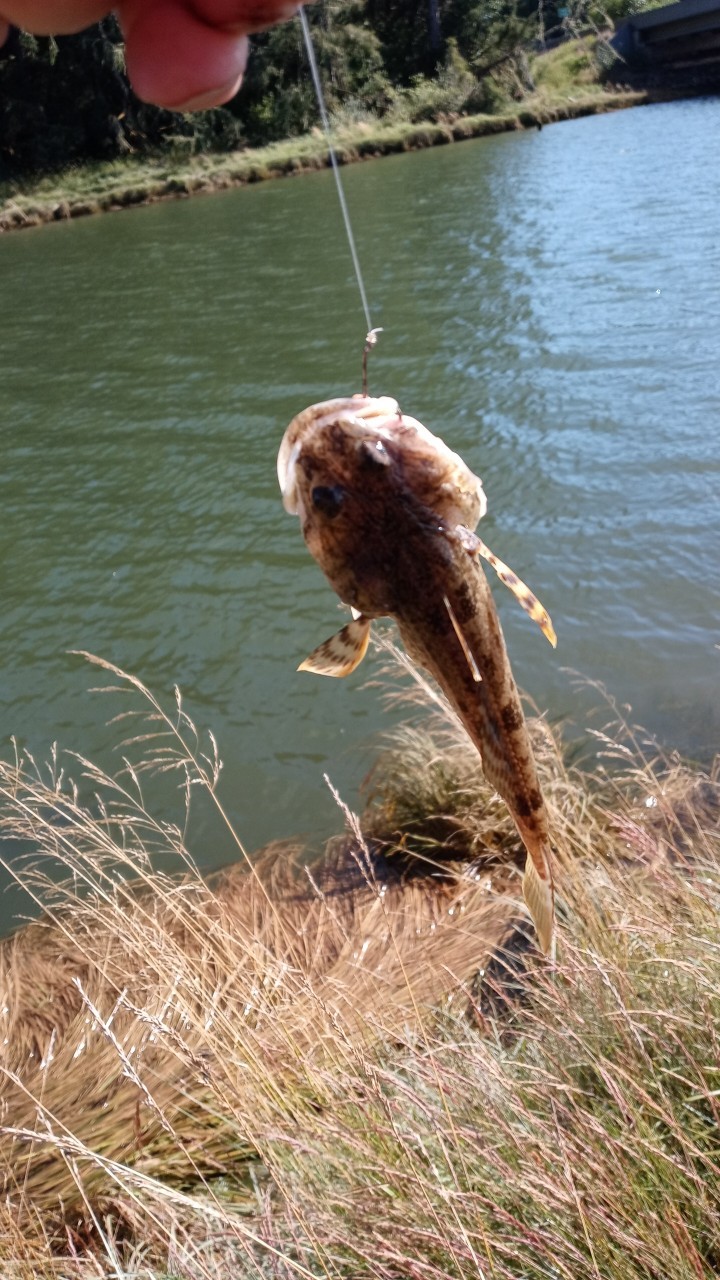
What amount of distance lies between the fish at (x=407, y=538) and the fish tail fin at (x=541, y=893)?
30cm

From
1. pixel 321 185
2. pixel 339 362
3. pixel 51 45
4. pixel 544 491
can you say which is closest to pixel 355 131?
pixel 321 185

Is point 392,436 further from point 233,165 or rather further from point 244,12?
point 233,165

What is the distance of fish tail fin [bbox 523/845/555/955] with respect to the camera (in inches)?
80.4

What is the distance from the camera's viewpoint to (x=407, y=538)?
6.13ft

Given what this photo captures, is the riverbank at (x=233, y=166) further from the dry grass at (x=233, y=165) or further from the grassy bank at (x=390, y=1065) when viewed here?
the grassy bank at (x=390, y=1065)

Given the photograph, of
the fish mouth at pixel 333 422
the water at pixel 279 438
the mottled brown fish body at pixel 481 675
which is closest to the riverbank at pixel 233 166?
the water at pixel 279 438

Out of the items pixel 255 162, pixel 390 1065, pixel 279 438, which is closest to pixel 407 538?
pixel 390 1065

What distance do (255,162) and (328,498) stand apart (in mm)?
41437

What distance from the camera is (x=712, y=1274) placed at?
208cm

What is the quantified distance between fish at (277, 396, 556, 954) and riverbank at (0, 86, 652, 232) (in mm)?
39051

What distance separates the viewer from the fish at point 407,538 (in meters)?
1.86

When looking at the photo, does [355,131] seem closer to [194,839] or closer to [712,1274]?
[194,839]

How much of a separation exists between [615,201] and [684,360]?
11.3 metres

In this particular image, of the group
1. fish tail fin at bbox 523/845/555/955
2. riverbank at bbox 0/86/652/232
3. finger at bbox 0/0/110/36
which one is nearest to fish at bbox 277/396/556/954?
fish tail fin at bbox 523/845/555/955
